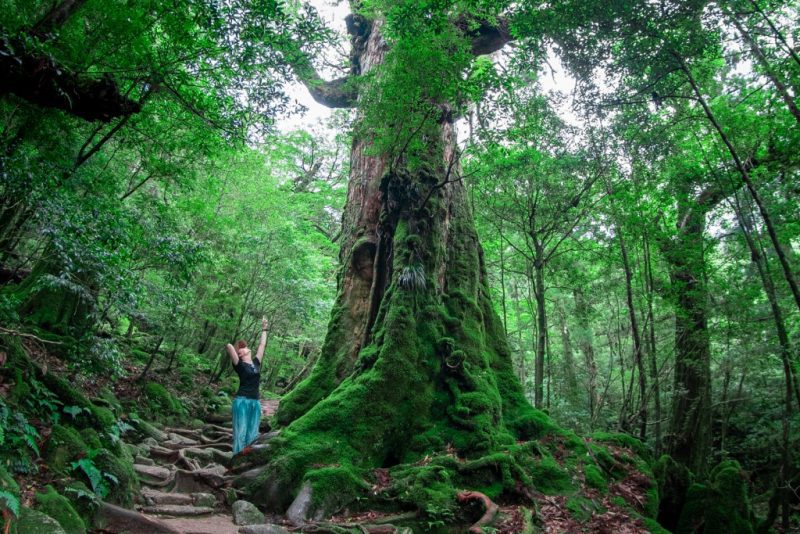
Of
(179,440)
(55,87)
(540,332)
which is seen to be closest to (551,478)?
(540,332)

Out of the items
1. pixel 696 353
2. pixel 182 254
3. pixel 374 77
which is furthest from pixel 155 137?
pixel 696 353

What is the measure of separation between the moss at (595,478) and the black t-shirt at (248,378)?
4762 millimetres

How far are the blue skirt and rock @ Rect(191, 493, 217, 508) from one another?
110 cm

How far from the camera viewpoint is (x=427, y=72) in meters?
6.63

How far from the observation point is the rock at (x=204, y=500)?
543 cm

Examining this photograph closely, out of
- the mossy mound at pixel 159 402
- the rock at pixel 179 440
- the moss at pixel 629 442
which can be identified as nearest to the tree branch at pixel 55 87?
the rock at pixel 179 440

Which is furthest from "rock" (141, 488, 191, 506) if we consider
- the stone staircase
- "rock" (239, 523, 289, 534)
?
"rock" (239, 523, 289, 534)

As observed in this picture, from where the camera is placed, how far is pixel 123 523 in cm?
421

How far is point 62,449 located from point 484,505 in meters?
4.48

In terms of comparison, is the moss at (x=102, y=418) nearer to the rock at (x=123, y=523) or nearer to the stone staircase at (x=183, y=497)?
the stone staircase at (x=183, y=497)

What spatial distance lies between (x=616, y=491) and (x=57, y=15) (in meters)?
8.81

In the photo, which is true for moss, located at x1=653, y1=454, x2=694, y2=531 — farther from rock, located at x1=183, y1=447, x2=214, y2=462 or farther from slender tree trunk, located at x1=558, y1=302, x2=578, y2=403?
rock, located at x1=183, y1=447, x2=214, y2=462

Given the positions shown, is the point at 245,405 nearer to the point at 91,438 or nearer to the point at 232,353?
the point at 232,353

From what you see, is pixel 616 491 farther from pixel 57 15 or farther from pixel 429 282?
pixel 57 15
